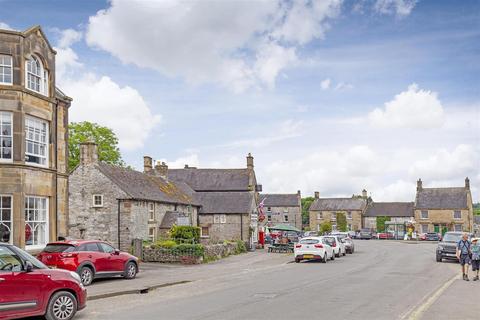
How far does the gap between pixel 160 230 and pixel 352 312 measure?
29.2 meters

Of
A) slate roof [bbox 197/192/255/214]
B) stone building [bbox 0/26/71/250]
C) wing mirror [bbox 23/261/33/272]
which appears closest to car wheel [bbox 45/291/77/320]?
wing mirror [bbox 23/261/33/272]

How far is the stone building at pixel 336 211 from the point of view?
100250mm

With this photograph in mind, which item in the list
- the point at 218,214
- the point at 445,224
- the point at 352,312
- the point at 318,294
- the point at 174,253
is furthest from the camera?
the point at 445,224

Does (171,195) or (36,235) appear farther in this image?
(171,195)

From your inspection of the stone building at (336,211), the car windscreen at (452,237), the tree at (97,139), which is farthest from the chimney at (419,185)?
the car windscreen at (452,237)

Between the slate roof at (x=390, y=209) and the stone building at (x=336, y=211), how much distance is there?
1462mm

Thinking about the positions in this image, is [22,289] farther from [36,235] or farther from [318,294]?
[36,235]

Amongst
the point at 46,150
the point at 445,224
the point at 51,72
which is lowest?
the point at 445,224

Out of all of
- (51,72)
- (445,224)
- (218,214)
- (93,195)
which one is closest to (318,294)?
(51,72)

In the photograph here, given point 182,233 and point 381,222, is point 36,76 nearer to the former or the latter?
point 182,233

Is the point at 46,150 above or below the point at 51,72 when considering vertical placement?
below

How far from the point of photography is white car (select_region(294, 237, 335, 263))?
30.9 meters

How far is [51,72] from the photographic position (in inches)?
987

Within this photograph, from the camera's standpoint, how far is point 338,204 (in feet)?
335
